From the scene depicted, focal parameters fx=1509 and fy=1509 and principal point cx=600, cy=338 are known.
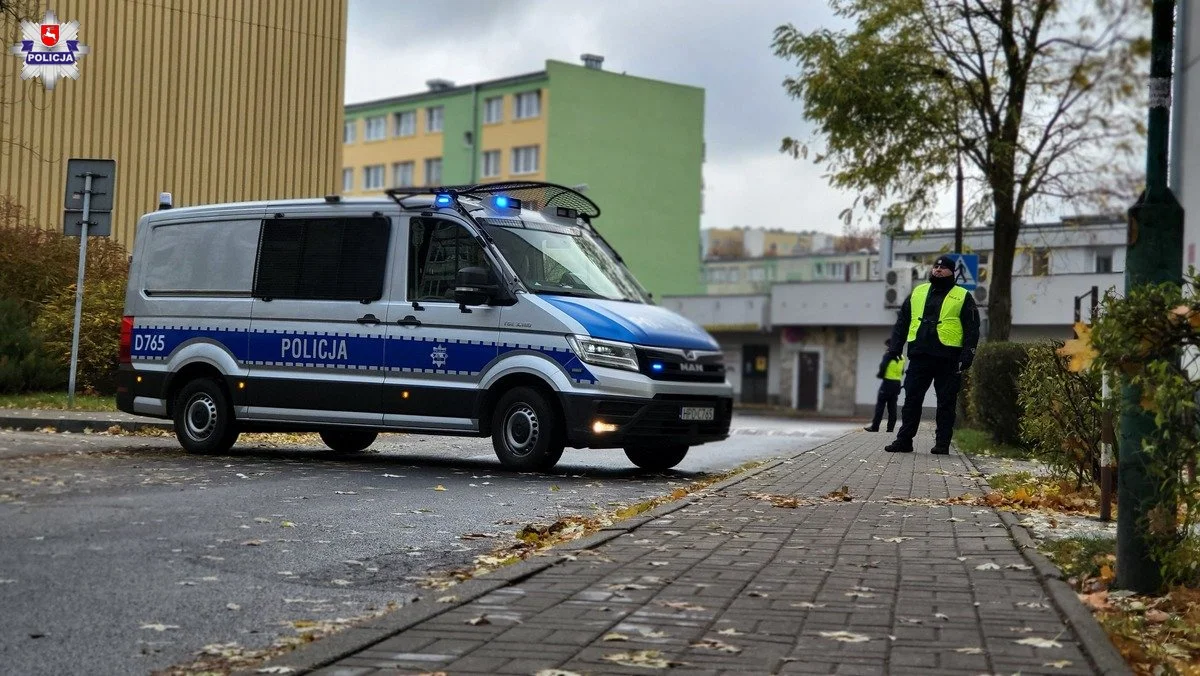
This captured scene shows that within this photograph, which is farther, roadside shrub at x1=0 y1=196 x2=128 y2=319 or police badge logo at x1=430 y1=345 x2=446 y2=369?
roadside shrub at x1=0 y1=196 x2=128 y2=319

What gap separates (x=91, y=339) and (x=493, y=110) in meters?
58.5

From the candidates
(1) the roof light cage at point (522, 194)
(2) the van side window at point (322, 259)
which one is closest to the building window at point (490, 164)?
(1) the roof light cage at point (522, 194)

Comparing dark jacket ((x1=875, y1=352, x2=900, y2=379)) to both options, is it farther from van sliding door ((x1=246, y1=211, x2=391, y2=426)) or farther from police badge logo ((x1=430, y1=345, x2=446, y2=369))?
van sliding door ((x1=246, y1=211, x2=391, y2=426))

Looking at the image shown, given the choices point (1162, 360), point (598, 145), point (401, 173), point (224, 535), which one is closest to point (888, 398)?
point (224, 535)

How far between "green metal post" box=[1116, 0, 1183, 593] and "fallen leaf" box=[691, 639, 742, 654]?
2029 millimetres

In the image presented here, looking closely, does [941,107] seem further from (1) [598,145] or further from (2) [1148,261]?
(1) [598,145]

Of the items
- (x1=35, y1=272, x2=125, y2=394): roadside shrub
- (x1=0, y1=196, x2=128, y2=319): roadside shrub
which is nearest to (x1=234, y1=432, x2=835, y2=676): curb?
(x1=35, y1=272, x2=125, y2=394): roadside shrub

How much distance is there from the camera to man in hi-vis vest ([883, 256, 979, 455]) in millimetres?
15477

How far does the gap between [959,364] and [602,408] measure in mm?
5077

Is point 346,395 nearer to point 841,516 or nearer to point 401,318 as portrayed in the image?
point 401,318

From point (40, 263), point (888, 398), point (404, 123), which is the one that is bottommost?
point (888, 398)

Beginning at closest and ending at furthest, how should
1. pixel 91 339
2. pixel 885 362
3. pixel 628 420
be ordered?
pixel 628 420 < pixel 885 362 < pixel 91 339

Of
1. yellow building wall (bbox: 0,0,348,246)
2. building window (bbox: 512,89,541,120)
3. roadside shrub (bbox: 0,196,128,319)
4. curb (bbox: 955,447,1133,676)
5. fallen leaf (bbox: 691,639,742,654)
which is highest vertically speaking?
building window (bbox: 512,89,541,120)

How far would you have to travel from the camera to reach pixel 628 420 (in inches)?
480
